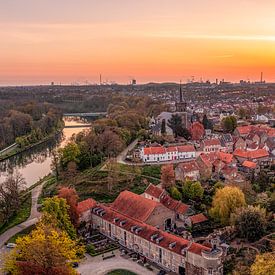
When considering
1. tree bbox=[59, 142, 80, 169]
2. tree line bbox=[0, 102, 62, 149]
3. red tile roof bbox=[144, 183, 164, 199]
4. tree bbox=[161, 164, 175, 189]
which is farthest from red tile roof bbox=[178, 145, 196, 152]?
tree line bbox=[0, 102, 62, 149]

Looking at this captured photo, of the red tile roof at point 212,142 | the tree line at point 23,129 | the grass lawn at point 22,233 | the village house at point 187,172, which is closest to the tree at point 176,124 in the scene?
the red tile roof at point 212,142

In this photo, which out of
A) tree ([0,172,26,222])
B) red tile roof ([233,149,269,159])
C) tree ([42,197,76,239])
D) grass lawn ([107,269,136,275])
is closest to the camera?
grass lawn ([107,269,136,275])

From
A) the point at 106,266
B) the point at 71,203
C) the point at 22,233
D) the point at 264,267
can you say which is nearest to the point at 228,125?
the point at 71,203

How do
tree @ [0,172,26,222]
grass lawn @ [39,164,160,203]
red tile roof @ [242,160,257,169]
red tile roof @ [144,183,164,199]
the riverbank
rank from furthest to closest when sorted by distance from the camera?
the riverbank < red tile roof @ [242,160,257,169] < grass lawn @ [39,164,160,203] < red tile roof @ [144,183,164,199] < tree @ [0,172,26,222]

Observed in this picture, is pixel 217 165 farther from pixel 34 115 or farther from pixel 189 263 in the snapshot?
pixel 34 115

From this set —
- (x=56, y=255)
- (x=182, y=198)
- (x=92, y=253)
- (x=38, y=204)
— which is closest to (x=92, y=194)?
(x=38, y=204)

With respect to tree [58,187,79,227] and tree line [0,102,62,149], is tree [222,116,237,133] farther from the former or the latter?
tree [58,187,79,227]

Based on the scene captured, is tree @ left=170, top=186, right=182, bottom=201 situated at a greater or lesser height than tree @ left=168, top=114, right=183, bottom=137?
lesser

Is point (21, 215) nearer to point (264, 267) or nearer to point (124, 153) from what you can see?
point (124, 153)
